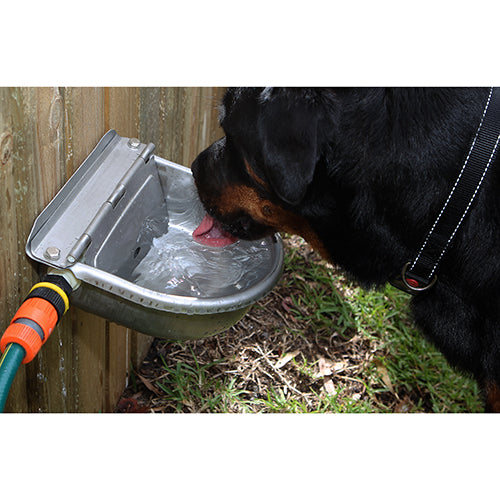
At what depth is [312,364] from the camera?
122 inches

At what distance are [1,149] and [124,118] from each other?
850 millimetres

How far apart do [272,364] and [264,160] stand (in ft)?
5.12

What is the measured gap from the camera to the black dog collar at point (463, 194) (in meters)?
1.78

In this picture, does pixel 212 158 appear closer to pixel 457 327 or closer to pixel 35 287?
pixel 35 287

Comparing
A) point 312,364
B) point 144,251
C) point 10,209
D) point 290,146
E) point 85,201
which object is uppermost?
point 290,146

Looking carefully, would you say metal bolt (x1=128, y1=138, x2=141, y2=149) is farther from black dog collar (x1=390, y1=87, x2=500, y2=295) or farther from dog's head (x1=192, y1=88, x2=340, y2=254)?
black dog collar (x1=390, y1=87, x2=500, y2=295)

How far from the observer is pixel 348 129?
6.02ft

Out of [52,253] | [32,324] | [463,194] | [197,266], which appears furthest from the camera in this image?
[197,266]

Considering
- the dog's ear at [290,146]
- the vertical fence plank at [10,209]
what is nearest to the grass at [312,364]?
the dog's ear at [290,146]

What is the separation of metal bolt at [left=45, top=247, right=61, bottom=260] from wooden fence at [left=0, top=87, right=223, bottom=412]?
0.07m

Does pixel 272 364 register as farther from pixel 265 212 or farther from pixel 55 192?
pixel 55 192

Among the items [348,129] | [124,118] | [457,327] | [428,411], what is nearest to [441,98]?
[348,129]

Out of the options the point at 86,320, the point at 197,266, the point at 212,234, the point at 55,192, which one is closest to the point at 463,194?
the point at 212,234

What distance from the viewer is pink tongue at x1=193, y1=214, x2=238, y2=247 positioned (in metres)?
2.35
